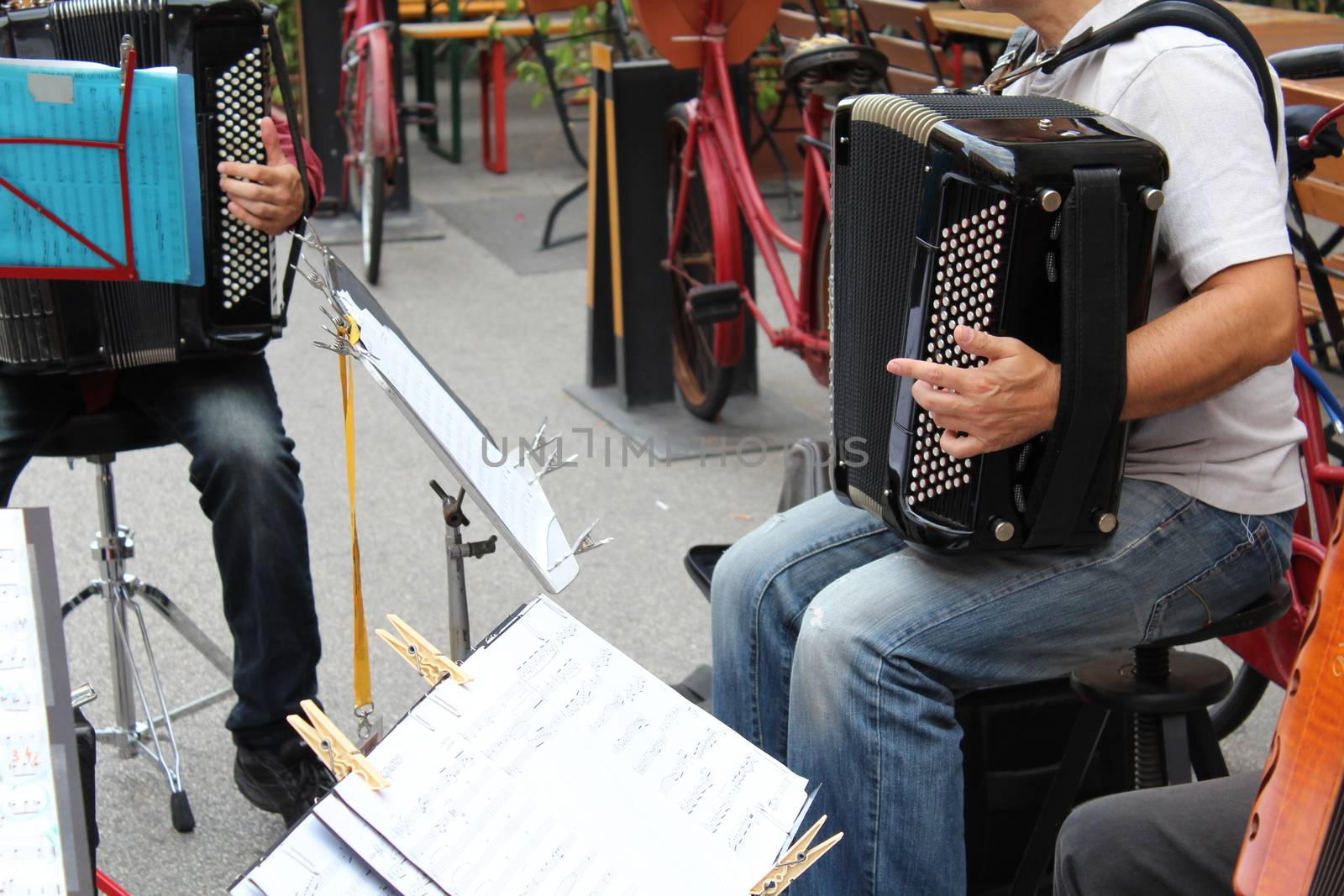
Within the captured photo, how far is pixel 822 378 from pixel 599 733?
2.57 metres

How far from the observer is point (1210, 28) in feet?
5.82

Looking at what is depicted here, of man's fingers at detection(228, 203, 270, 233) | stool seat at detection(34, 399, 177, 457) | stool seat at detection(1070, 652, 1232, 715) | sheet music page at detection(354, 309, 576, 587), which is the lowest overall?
stool seat at detection(1070, 652, 1232, 715)

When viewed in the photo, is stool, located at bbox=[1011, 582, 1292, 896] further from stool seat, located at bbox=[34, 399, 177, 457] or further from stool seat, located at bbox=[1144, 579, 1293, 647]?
stool seat, located at bbox=[34, 399, 177, 457]

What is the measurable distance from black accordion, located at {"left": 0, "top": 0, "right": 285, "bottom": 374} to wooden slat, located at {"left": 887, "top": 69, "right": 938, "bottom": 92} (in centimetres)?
259

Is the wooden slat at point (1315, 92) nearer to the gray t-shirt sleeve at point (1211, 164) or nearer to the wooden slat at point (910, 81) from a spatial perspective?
the gray t-shirt sleeve at point (1211, 164)

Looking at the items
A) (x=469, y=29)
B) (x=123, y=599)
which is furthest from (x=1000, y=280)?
(x=469, y=29)

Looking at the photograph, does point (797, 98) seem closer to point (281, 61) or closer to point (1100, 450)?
point (281, 61)

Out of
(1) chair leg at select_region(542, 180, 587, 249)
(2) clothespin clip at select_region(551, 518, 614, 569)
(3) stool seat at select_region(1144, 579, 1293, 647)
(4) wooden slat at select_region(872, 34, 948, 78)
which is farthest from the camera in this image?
(1) chair leg at select_region(542, 180, 587, 249)

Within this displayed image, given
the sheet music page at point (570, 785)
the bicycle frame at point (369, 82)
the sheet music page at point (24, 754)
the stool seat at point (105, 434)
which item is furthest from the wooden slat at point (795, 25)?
the sheet music page at point (24, 754)

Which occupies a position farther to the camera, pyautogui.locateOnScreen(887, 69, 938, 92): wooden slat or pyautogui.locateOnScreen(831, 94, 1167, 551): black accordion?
pyautogui.locateOnScreen(887, 69, 938, 92): wooden slat

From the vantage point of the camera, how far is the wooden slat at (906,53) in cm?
489

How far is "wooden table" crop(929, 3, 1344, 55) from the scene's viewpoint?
411 centimetres

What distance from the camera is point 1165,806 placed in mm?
1556

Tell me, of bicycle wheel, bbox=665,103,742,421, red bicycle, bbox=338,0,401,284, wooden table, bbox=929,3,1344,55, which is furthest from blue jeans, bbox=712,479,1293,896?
red bicycle, bbox=338,0,401,284
